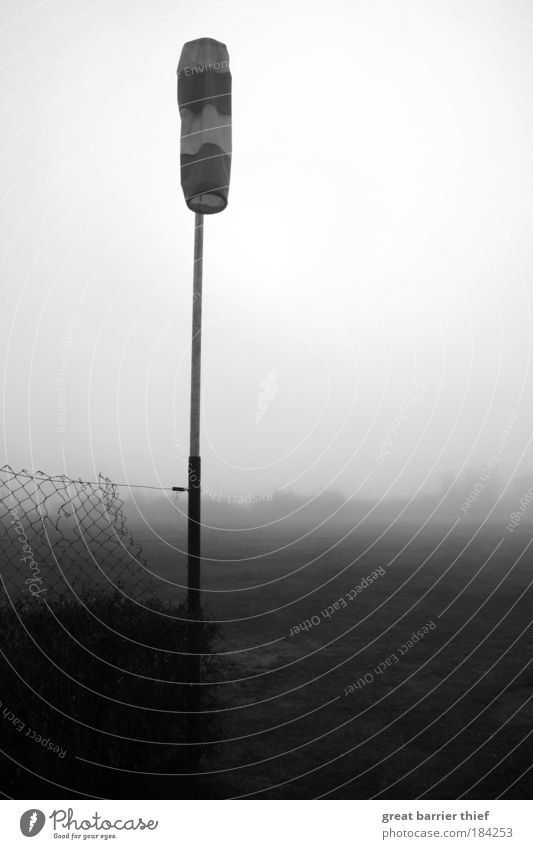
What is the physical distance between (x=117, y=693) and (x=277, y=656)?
7504 millimetres

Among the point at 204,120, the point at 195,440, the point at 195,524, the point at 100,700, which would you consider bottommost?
the point at 100,700

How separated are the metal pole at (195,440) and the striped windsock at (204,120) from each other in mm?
362

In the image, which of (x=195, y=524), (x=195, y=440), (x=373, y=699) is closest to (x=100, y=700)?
(x=195, y=524)

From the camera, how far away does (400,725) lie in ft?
25.0

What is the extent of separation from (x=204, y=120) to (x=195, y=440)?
3774mm

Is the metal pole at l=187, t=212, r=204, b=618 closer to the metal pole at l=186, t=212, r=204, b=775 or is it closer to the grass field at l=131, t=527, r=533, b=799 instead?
the metal pole at l=186, t=212, r=204, b=775

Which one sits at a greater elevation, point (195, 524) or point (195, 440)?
point (195, 440)

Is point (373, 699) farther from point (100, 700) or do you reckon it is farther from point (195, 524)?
point (100, 700)

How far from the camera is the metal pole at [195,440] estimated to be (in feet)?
17.7

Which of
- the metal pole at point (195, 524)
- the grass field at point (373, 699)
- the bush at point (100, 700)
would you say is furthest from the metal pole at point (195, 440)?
the grass field at point (373, 699)

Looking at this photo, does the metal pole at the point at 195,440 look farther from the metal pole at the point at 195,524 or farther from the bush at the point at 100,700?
the bush at the point at 100,700

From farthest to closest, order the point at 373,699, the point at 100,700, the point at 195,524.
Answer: the point at 373,699 → the point at 195,524 → the point at 100,700

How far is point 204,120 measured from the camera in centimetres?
580

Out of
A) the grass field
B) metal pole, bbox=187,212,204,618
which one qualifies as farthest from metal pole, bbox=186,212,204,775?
the grass field
